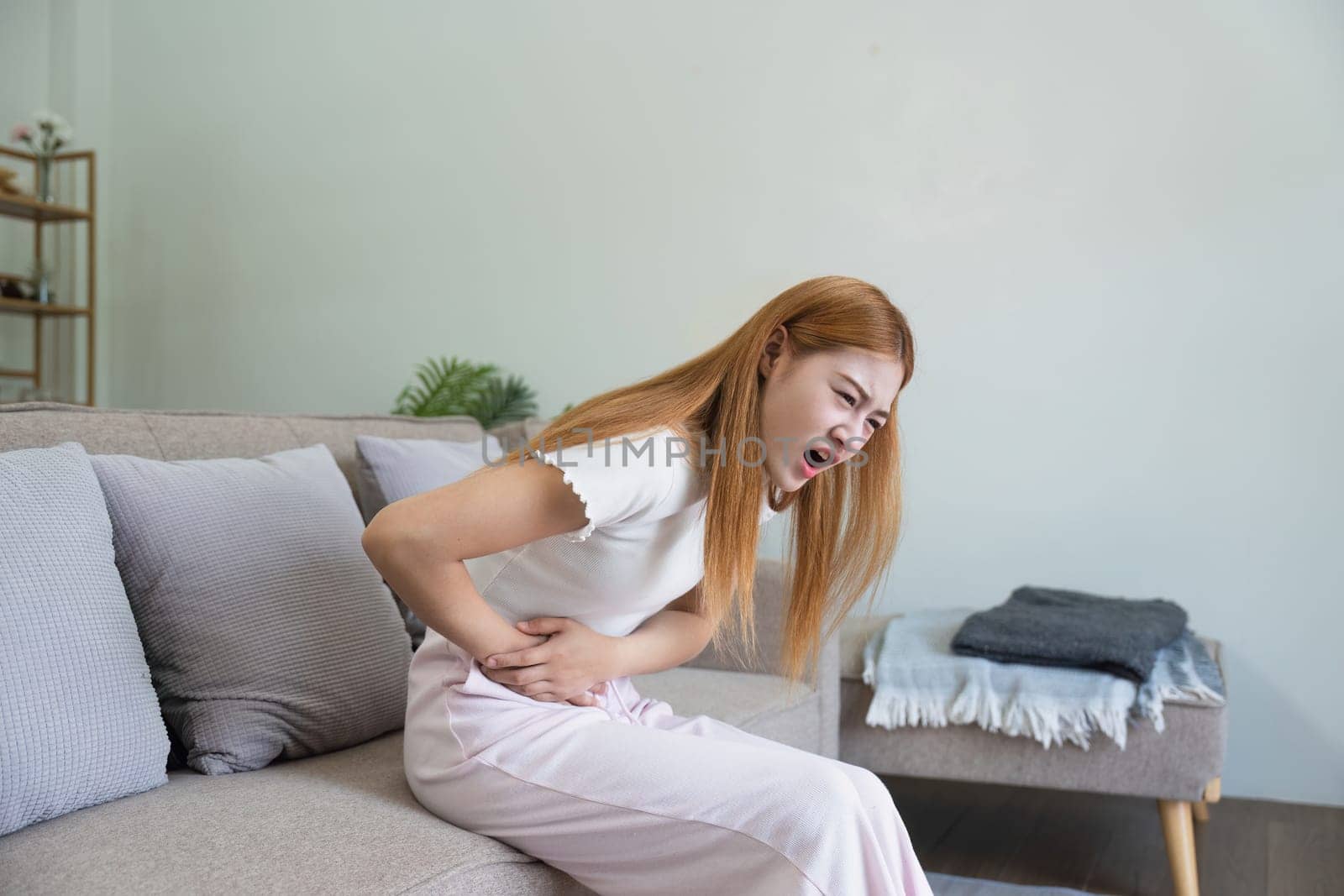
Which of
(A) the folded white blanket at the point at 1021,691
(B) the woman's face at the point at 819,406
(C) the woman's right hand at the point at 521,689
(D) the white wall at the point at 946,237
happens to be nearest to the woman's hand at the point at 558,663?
(C) the woman's right hand at the point at 521,689

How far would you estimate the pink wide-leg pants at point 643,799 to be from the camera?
3.44 ft

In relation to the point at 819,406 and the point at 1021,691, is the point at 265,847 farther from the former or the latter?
the point at 1021,691

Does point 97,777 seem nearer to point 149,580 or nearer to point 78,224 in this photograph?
point 149,580

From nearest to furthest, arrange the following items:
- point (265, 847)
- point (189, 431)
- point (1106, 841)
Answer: point (265, 847) → point (189, 431) → point (1106, 841)

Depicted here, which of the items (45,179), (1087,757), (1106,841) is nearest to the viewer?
(1087,757)

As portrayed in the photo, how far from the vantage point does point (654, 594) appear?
135cm

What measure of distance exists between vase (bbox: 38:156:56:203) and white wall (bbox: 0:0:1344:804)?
2.42 feet

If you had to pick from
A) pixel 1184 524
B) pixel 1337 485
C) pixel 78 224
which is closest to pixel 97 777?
pixel 1184 524

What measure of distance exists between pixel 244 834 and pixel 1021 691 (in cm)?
144

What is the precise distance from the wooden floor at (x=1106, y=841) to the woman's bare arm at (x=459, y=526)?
56.3 inches

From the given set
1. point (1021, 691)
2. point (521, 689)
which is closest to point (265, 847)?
point (521, 689)

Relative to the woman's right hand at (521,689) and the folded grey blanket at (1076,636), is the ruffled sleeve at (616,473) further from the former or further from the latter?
the folded grey blanket at (1076,636)

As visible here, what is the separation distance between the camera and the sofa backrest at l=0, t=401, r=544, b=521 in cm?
149

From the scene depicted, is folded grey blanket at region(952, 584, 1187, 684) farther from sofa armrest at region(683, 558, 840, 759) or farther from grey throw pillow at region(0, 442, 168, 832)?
grey throw pillow at region(0, 442, 168, 832)
